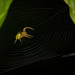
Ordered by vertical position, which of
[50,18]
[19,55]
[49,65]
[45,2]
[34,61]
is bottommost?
[49,65]

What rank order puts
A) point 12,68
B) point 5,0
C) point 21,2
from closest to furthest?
point 5,0 → point 21,2 → point 12,68

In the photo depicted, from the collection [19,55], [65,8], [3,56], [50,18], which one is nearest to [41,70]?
[19,55]

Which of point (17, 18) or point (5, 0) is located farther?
point (17, 18)

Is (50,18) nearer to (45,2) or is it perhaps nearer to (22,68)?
(45,2)

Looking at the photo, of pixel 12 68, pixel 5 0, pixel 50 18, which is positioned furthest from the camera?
pixel 50 18

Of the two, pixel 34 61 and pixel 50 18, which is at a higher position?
Result: pixel 50 18
